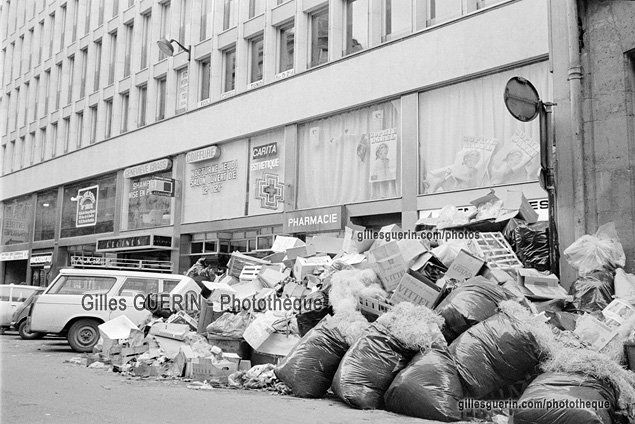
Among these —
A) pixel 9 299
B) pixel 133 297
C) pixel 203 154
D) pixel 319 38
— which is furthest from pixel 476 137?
pixel 9 299

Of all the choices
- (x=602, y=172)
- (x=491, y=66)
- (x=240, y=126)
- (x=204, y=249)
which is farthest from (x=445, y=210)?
(x=204, y=249)

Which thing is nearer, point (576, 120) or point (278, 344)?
point (278, 344)

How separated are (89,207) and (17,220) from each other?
9835 mm

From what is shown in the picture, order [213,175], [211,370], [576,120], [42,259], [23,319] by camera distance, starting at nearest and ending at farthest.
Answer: [211,370]
[576,120]
[23,319]
[213,175]
[42,259]

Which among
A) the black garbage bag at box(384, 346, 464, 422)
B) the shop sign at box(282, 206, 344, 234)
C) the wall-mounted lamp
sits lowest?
the black garbage bag at box(384, 346, 464, 422)

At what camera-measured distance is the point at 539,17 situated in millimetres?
12750

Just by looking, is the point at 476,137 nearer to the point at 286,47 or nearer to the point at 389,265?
the point at 389,265

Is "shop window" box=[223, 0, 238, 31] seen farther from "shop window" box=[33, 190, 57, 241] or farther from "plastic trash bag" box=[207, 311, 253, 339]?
"shop window" box=[33, 190, 57, 241]

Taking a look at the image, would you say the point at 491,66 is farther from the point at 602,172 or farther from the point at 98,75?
the point at 98,75

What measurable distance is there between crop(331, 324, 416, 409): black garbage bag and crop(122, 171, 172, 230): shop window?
1788 centimetres

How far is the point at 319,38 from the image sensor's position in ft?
60.2

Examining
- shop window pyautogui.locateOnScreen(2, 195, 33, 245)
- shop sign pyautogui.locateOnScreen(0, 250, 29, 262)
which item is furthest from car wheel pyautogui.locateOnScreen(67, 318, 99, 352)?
shop window pyautogui.locateOnScreen(2, 195, 33, 245)

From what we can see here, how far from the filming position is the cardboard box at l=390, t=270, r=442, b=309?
7.25m

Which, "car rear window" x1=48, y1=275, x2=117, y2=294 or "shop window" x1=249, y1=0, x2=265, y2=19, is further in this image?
"shop window" x1=249, y1=0, x2=265, y2=19
